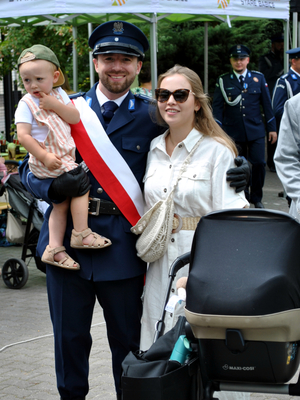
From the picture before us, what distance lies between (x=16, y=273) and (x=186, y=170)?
12.7 ft

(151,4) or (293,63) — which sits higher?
(151,4)

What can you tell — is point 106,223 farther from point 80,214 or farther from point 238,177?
point 238,177

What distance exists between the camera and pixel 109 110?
10.4ft

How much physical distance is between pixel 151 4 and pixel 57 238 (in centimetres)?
551

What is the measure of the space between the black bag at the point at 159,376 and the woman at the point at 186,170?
1.96ft

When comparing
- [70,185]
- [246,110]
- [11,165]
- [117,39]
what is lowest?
[11,165]

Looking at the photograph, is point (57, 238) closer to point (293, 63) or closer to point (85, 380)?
point (85, 380)

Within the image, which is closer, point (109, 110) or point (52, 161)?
point (52, 161)

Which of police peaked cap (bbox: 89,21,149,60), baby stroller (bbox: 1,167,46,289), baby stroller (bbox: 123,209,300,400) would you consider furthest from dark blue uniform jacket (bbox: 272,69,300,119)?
baby stroller (bbox: 123,209,300,400)

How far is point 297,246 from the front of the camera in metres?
2.03

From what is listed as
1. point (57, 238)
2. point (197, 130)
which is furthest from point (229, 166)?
point (57, 238)

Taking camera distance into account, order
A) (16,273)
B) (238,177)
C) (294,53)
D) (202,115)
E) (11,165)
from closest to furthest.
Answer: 1. (238,177)
2. (202,115)
3. (16,273)
4. (11,165)
5. (294,53)

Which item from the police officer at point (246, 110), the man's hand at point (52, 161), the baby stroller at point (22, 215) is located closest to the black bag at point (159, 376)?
the man's hand at point (52, 161)

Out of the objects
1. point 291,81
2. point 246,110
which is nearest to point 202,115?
point 291,81
